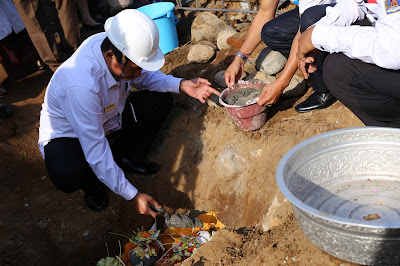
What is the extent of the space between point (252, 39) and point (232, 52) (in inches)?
31.9

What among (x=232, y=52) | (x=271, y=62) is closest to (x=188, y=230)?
(x=271, y=62)

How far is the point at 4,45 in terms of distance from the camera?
4582 millimetres

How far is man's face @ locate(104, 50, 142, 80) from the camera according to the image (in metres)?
2.65

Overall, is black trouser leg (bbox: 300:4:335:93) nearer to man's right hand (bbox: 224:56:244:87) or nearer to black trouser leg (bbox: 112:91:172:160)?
man's right hand (bbox: 224:56:244:87)

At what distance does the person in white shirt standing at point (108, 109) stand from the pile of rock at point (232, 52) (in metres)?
0.77

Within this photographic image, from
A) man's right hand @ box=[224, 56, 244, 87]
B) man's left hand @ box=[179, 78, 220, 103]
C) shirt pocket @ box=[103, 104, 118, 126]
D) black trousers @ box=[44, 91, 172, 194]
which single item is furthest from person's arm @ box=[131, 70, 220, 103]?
shirt pocket @ box=[103, 104, 118, 126]

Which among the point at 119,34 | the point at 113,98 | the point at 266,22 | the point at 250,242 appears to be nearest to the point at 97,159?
the point at 113,98

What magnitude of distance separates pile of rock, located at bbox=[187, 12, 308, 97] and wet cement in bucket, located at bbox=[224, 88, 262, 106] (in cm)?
36

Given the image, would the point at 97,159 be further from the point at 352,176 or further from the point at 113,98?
the point at 352,176

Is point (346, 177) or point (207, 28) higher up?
point (346, 177)

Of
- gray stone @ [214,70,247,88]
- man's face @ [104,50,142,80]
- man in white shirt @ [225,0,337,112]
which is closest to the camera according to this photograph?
man's face @ [104,50,142,80]

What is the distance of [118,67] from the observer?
2.67 meters

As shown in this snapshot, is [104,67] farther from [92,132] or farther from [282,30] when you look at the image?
[282,30]

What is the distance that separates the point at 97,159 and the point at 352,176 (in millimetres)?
1572
